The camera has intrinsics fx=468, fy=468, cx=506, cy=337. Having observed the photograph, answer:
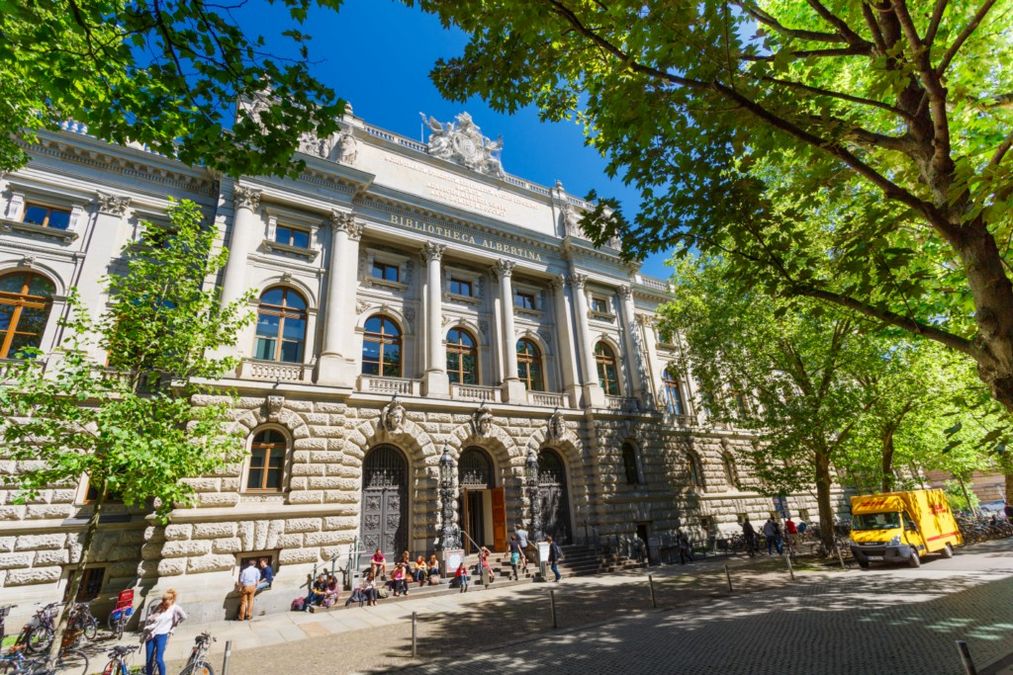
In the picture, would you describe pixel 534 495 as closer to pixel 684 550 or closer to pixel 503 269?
pixel 684 550

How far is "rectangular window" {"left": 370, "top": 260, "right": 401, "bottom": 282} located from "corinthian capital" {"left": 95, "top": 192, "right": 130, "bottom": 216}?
29.8ft

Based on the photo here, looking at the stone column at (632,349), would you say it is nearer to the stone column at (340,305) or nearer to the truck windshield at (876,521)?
the truck windshield at (876,521)

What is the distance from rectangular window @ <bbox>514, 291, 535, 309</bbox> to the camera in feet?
83.5

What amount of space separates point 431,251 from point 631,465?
14.9m

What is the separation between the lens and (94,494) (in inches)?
557

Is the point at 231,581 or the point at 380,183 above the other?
the point at 380,183

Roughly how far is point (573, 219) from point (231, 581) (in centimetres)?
2334

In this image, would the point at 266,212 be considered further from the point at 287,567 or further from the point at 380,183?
the point at 287,567

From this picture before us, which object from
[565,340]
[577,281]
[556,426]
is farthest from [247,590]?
[577,281]

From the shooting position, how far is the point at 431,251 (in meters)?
22.0

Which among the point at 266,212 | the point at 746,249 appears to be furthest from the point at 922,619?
the point at 266,212

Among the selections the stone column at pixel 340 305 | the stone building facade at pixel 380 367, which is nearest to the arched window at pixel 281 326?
the stone building facade at pixel 380 367

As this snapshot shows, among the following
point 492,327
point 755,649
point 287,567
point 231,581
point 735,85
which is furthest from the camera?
point 492,327

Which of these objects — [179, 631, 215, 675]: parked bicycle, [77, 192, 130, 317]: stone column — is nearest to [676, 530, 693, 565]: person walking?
[179, 631, 215, 675]: parked bicycle
